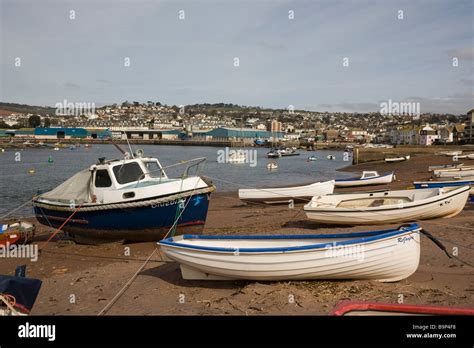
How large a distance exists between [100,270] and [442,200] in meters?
11.9

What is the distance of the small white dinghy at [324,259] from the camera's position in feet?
30.6

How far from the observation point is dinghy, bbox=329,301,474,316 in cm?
590

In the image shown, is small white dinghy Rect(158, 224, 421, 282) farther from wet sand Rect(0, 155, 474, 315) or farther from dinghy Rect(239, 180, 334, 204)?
dinghy Rect(239, 180, 334, 204)

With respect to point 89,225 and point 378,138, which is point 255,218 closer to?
point 89,225

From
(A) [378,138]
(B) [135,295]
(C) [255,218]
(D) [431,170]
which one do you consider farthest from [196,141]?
(B) [135,295]

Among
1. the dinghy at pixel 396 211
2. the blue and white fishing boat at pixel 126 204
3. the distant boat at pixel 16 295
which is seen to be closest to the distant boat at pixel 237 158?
the dinghy at pixel 396 211

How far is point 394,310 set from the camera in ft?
20.1

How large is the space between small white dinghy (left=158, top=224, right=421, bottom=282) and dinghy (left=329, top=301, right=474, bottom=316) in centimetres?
301

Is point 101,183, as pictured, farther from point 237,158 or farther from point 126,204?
point 237,158

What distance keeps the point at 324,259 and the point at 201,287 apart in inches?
114

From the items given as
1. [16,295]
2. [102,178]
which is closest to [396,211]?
[102,178]

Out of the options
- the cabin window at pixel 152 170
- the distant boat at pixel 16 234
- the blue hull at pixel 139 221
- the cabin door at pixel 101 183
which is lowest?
the distant boat at pixel 16 234

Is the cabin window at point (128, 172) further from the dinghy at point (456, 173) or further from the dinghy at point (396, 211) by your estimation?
the dinghy at point (456, 173)
